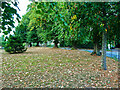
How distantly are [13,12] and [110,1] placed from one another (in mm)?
3707

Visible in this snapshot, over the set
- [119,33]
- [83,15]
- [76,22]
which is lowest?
[119,33]

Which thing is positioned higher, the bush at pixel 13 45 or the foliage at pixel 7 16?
the foliage at pixel 7 16

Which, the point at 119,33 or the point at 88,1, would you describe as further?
the point at 119,33

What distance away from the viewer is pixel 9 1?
3.32m

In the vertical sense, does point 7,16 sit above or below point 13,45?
above

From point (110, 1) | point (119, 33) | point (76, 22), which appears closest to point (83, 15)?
point (76, 22)

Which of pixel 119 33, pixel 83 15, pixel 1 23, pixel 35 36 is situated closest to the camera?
pixel 1 23

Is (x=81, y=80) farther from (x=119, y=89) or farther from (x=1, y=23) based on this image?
(x=1, y=23)

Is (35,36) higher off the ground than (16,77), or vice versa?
(35,36)

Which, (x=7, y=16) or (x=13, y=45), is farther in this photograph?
(x=13, y=45)

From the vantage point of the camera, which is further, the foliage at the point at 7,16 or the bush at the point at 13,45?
the bush at the point at 13,45

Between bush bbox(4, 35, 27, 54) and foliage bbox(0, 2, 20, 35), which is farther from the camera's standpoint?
bush bbox(4, 35, 27, 54)

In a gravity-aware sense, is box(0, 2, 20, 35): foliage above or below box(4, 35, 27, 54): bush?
above

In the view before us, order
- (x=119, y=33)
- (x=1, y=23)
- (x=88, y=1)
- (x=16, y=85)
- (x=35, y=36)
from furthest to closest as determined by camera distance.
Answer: (x=35, y=36)
(x=119, y=33)
(x=88, y=1)
(x=16, y=85)
(x=1, y=23)
